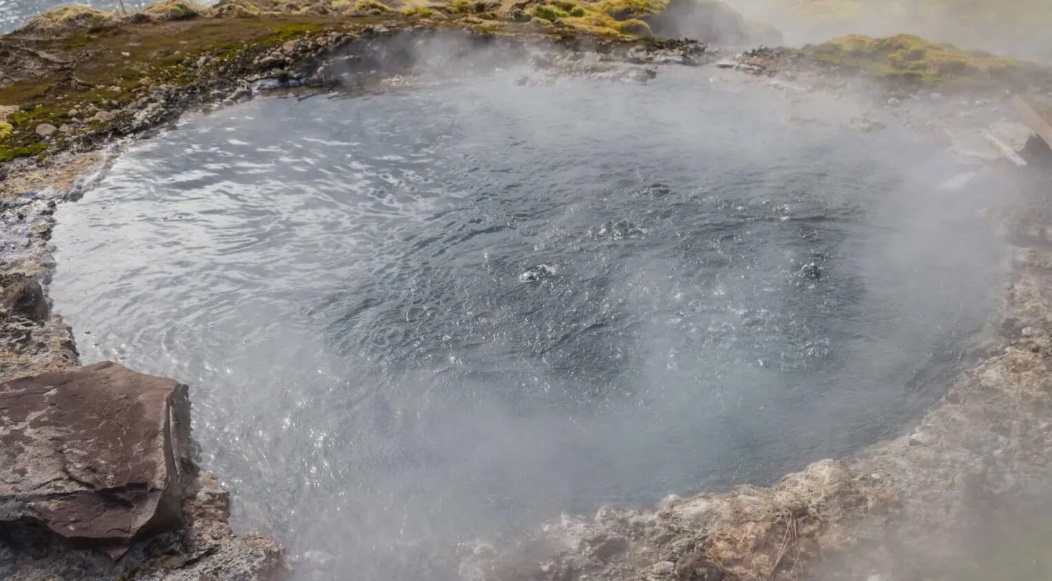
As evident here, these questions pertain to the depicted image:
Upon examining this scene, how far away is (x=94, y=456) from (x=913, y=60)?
2766cm

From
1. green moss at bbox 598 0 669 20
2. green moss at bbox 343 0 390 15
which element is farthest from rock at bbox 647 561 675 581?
green moss at bbox 343 0 390 15

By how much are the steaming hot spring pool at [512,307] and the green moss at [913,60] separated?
18.7ft

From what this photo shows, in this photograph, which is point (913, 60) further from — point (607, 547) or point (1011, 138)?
point (607, 547)

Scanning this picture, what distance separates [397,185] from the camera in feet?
52.5

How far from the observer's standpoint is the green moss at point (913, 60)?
70.1 ft

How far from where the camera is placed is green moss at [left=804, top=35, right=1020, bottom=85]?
2138cm

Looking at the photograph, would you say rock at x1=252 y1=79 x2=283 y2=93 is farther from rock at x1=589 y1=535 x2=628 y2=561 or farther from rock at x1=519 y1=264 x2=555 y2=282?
rock at x1=589 y1=535 x2=628 y2=561

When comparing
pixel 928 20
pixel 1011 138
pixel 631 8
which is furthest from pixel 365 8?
pixel 928 20

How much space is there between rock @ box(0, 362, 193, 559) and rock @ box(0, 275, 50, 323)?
2987 mm

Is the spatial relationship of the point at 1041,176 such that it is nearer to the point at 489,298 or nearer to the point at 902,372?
the point at 902,372

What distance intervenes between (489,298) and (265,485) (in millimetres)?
5225

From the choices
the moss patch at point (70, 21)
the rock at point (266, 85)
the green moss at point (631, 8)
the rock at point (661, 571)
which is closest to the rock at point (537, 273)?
the rock at point (661, 571)

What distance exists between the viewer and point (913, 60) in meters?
23.0

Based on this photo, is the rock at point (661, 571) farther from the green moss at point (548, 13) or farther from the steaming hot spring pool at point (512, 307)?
the green moss at point (548, 13)
